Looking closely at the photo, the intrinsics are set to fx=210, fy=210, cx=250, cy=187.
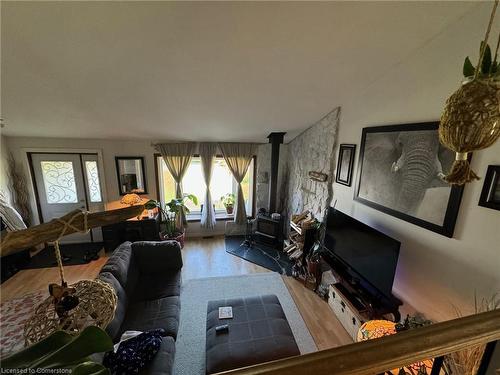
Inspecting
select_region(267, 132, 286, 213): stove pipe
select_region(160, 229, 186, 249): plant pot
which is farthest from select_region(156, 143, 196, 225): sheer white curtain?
select_region(267, 132, 286, 213): stove pipe

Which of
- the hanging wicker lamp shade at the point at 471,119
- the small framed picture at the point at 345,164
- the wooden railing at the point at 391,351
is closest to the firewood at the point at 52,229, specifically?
the wooden railing at the point at 391,351

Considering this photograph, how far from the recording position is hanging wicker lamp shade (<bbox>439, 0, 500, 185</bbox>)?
76 centimetres

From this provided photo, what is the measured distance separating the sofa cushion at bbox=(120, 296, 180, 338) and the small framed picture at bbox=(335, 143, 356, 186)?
2.48 m

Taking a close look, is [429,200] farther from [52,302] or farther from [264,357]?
[52,302]

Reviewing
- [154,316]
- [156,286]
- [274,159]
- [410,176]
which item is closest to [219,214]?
[274,159]

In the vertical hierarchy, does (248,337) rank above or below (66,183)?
below

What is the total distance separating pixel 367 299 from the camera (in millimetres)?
2170

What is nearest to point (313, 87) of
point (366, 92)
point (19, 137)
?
point (366, 92)

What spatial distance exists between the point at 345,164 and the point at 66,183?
500 centimetres

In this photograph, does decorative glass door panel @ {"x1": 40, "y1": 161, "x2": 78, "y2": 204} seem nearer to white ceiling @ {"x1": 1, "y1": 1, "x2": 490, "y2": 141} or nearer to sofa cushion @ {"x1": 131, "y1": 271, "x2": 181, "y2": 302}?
white ceiling @ {"x1": 1, "y1": 1, "x2": 490, "y2": 141}

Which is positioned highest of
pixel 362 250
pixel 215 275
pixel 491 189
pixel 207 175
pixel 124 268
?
pixel 491 189

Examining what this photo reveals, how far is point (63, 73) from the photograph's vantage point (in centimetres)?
185

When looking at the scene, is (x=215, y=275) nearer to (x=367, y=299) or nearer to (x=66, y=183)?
(x=367, y=299)

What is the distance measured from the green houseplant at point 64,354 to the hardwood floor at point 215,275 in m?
2.42
